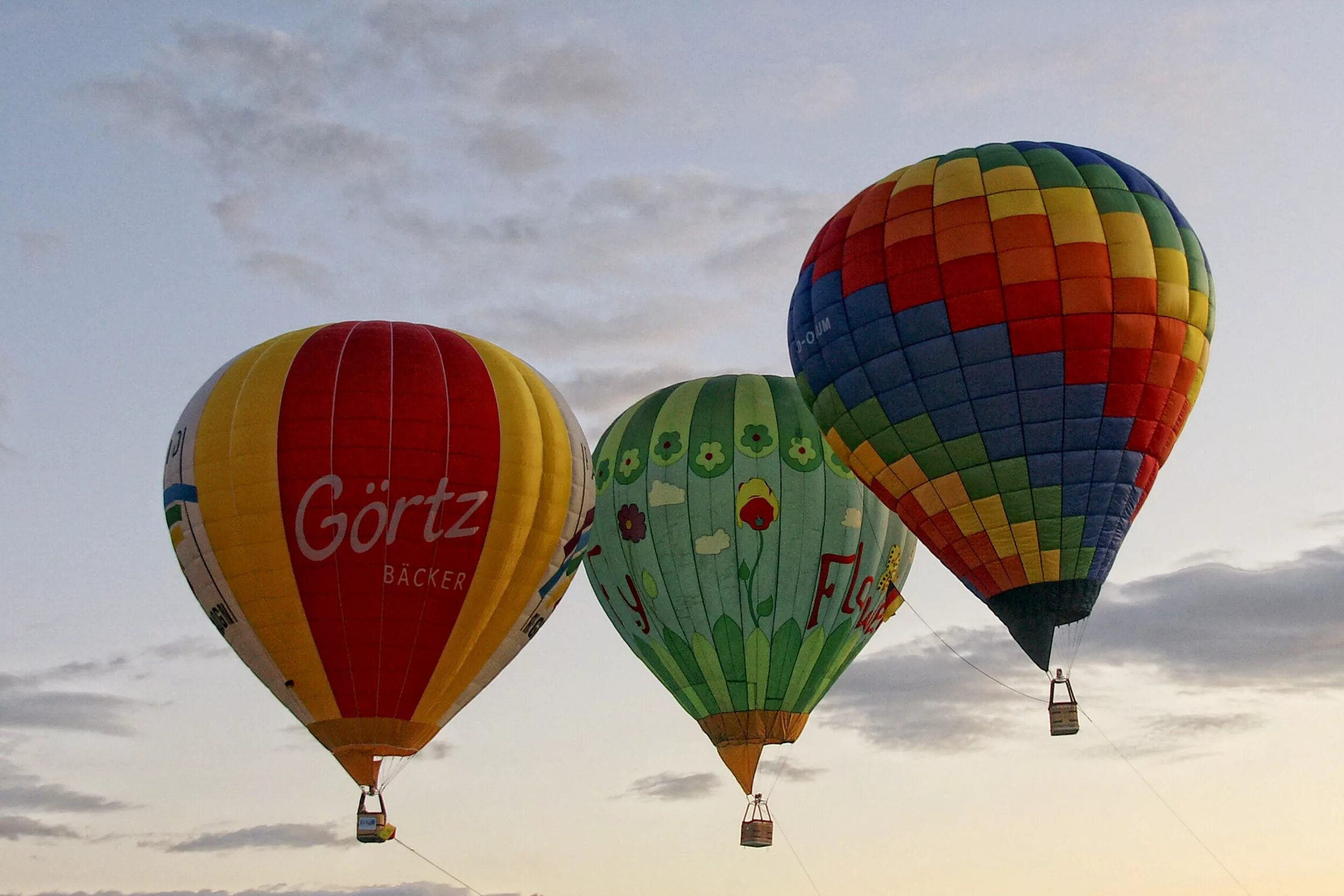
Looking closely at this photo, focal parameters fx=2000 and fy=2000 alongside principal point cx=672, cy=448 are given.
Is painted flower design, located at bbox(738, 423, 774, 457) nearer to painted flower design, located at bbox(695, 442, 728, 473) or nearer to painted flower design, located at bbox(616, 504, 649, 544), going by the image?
painted flower design, located at bbox(695, 442, 728, 473)

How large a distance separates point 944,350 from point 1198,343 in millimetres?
3723

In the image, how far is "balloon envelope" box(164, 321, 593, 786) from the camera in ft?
91.2

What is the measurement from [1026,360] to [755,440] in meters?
6.47

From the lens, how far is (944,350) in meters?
28.0

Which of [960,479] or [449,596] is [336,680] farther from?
[960,479]

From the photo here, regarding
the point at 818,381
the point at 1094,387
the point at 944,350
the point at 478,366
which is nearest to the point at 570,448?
the point at 478,366

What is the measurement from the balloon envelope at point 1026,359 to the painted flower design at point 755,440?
397 cm

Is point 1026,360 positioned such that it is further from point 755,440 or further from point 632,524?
point 632,524

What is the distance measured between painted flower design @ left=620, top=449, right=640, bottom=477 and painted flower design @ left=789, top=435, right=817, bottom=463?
2620mm

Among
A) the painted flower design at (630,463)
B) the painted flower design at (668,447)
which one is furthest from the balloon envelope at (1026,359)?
the painted flower design at (630,463)

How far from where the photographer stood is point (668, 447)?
33.4m

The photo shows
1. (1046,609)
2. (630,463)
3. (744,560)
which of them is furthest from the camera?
(630,463)

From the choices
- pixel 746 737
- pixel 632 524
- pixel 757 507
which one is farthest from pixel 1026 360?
pixel 746 737

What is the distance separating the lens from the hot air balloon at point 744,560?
1286 inches
